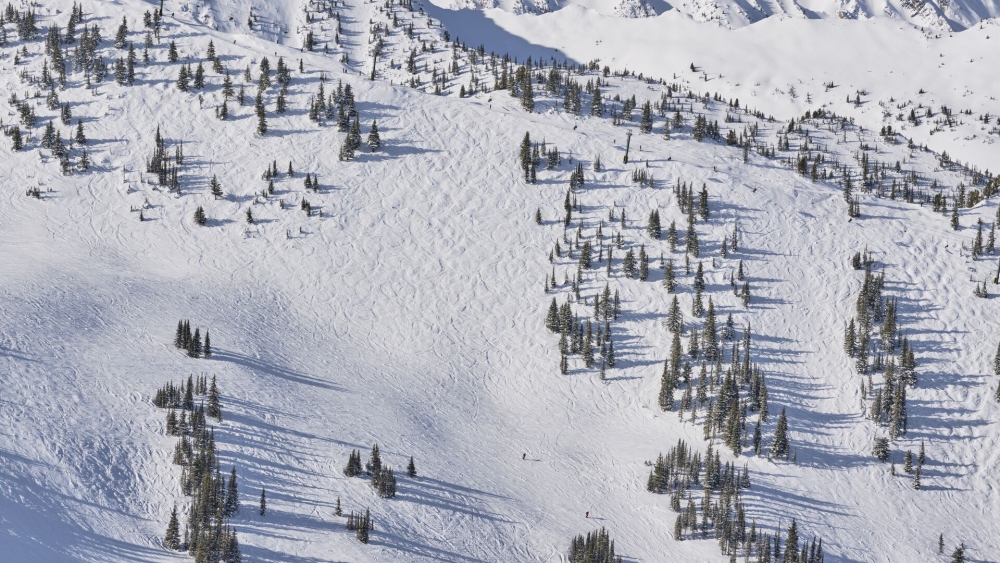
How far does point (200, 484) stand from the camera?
66.1 m

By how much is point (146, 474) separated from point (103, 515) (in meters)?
5.56

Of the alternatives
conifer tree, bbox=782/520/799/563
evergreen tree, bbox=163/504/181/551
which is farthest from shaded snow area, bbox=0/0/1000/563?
conifer tree, bbox=782/520/799/563

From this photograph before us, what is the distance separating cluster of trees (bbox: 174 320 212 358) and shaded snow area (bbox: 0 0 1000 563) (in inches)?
53.0

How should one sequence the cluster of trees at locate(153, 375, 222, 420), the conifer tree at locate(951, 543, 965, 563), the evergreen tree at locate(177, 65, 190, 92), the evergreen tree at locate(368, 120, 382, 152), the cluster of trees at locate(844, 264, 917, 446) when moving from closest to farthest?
the cluster of trees at locate(153, 375, 222, 420) → the conifer tree at locate(951, 543, 965, 563) → the cluster of trees at locate(844, 264, 917, 446) → the evergreen tree at locate(368, 120, 382, 152) → the evergreen tree at locate(177, 65, 190, 92)

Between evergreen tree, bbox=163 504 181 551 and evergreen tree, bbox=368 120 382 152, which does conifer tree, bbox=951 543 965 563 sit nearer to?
evergreen tree, bbox=163 504 181 551

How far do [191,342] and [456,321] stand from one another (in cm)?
2959

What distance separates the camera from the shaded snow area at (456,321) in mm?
72625

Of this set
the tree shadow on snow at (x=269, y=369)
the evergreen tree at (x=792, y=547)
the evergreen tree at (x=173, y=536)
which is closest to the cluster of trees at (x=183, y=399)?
the tree shadow on snow at (x=269, y=369)

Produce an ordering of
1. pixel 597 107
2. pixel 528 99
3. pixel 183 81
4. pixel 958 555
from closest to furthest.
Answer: pixel 958 555 → pixel 183 81 → pixel 528 99 → pixel 597 107

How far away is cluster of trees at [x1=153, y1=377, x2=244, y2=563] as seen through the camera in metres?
60.1

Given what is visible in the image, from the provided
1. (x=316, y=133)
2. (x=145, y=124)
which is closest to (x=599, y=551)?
(x=316, y=133)

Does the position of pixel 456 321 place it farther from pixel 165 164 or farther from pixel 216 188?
pixel 165 164

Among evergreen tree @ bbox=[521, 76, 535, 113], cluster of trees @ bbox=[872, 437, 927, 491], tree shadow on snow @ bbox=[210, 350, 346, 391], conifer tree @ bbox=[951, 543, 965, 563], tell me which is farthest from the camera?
evergreen tree @ bbox=[521, 76, 535, 113]

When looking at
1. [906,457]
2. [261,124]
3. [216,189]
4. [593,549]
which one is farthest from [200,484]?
[261,124]
